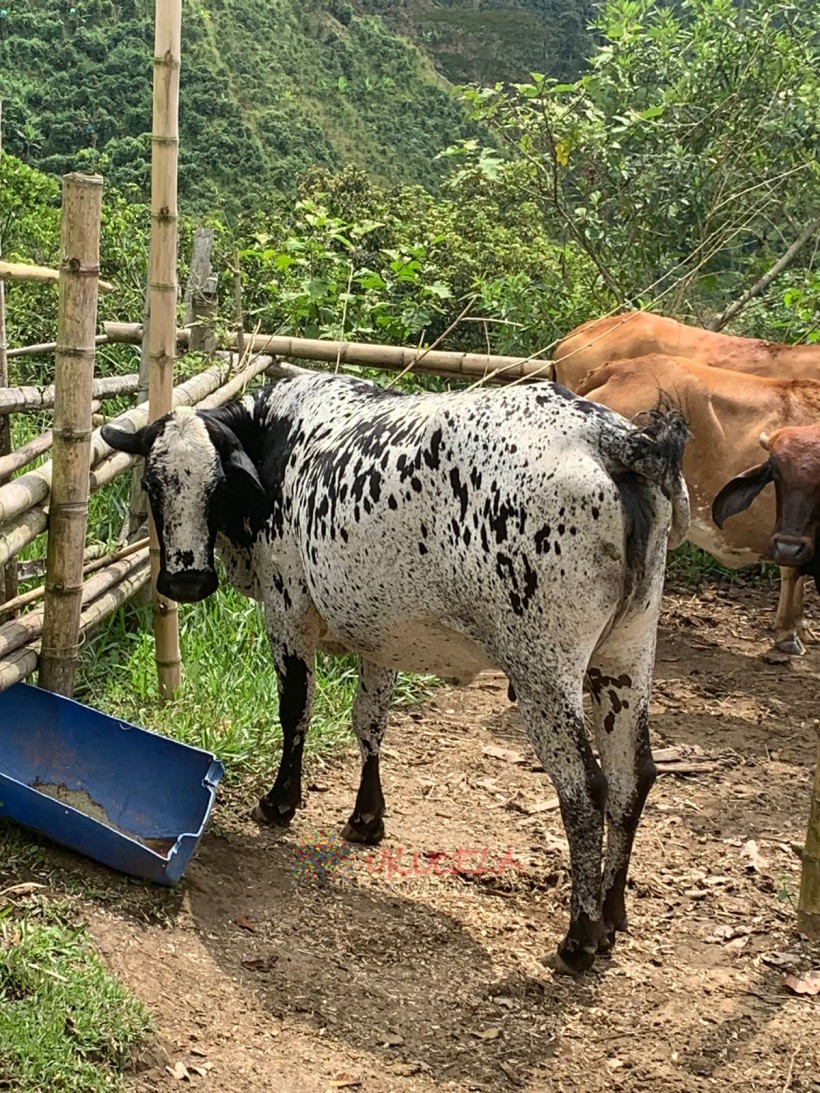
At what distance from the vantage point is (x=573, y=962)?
416 centimetres

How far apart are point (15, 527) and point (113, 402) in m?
3.29

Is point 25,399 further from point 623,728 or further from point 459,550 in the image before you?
point 623,728

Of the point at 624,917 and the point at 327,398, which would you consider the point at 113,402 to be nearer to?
the point at 327,398

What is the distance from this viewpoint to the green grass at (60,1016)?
3.18m

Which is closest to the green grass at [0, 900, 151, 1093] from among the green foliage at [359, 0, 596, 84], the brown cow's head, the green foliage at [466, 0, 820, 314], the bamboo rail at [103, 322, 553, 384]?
the brown cow's head

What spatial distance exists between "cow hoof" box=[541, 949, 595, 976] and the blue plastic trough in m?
1.25

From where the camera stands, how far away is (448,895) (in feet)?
15.4

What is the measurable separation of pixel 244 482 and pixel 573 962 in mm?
2034

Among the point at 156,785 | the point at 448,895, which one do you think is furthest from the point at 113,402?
the point at 448,895

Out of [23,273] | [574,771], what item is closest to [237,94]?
[23,273]

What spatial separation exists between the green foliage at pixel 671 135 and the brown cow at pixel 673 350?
129cm

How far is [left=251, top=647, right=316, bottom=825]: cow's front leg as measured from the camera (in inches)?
198

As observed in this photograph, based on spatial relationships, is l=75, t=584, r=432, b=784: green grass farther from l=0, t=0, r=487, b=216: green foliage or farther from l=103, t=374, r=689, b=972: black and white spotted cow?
l=0, t=0, r=487, b=216: green foliage

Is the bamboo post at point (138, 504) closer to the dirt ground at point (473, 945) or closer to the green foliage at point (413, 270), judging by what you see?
the dirt ground at point (473, 945)
